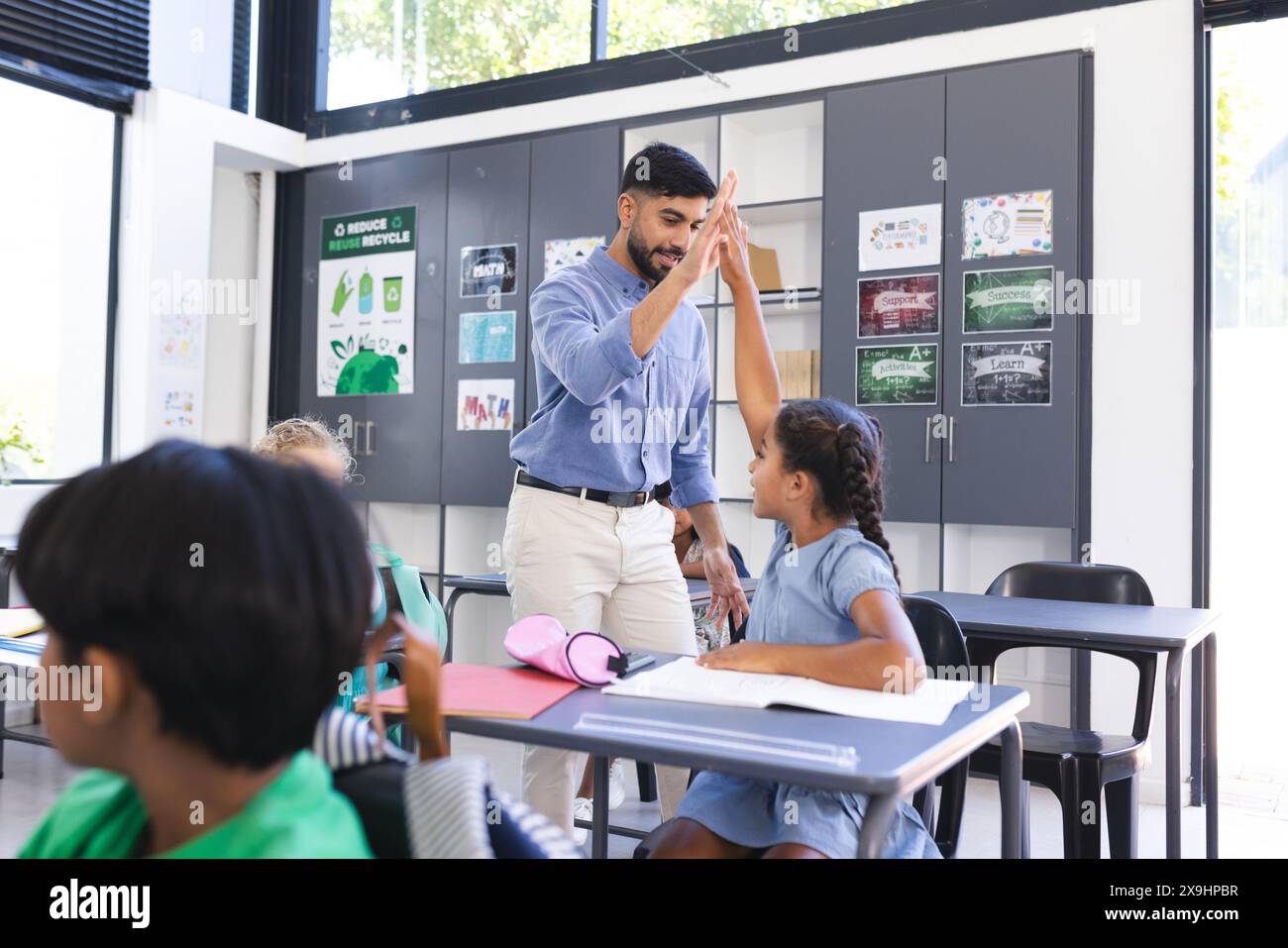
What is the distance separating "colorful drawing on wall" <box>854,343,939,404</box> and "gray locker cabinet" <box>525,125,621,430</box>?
1205 millimetres

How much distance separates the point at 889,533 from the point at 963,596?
1553 mm

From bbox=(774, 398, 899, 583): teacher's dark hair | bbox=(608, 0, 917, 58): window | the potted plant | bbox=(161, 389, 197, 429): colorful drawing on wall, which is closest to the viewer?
bbox=(774, 398, 899, 583): teacher's dark hair

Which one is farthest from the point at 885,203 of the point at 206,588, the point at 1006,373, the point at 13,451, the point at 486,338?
the point at 206,588

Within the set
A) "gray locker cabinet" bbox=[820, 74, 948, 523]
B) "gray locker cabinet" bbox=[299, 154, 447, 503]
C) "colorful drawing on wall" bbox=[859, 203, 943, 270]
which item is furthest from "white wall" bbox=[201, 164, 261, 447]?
"colorful drawing on wall" bbox=[859, 203, 943, 270]

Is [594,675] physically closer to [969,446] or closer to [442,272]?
[969,446]

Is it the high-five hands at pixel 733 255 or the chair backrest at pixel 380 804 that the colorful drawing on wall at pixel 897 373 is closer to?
the high-five hands at pixel 733 255

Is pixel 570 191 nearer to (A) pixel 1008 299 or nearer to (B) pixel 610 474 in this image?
(A) pixel 1008 299

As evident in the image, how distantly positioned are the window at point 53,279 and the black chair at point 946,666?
161 inches

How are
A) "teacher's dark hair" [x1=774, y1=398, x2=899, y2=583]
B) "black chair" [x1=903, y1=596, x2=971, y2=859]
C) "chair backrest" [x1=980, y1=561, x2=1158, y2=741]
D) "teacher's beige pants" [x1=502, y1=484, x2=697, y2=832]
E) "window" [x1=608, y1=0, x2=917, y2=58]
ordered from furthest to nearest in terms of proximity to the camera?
"window" [x1=608, y1=0, x2=917, y2=58] < "chair backrest" [x1=980, y1=561, x2=1158, y2=741] < "teacher's beige pants" [x1=502, y1=484, x2=697, y2=832] < "black chair" [x1=903, y1=596, x2=971, y2=859] < "teacher's dark hair" [x1=774, y1=398, x2=899, y2=583]

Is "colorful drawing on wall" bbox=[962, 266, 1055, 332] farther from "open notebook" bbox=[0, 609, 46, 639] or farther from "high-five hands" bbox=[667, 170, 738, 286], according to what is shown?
"open notebook" bbox=[0, 609, 46, 639]

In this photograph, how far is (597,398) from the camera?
2.17 meters

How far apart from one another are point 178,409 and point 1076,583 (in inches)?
159

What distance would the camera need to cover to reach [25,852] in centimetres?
88

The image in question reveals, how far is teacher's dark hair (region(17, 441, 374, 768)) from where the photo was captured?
0.66 meters
